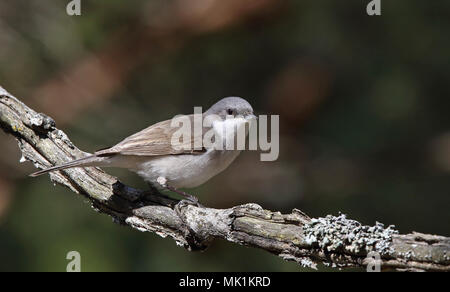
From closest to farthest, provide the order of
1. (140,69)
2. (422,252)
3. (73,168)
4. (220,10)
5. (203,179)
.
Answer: (422,252) → (73,168) → (203,179) → (220,10) → (140,69)

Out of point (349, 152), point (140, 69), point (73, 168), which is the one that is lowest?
point (73, 168)

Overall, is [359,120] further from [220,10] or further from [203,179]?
[203,179]

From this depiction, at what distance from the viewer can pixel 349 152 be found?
5938 mm

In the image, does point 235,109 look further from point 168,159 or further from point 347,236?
point 347,236

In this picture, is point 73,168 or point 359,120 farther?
point 359,120

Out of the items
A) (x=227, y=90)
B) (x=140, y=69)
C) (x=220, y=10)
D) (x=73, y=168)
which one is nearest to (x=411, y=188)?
(x=227, y=90)

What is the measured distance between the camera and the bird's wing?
4.09m

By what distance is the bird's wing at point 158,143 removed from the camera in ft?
13.4

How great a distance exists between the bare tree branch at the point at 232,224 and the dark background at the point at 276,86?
155cm

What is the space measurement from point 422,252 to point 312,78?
341cm
